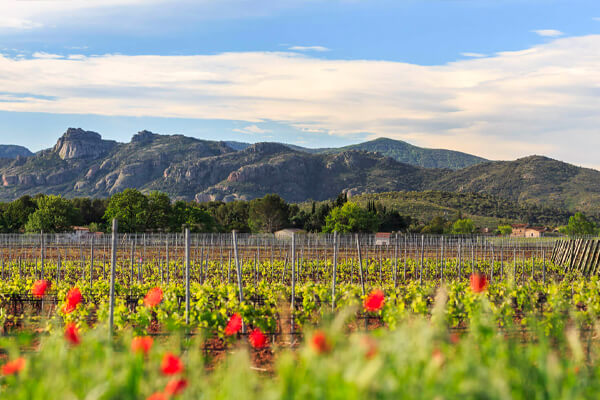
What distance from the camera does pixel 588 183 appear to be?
4564 inches

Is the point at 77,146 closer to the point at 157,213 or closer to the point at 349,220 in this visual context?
the point at 157,213

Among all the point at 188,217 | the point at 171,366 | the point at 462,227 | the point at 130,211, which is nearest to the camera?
the point at 171,366

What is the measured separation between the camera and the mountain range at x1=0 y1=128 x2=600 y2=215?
456 ft

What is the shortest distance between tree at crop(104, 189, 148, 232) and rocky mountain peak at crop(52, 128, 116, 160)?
14130 cm

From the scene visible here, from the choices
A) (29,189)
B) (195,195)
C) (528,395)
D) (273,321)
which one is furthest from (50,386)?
(29,189)

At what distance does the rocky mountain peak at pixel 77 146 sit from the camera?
189m

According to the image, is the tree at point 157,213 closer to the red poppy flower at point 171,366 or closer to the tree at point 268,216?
the tree at point 268,216

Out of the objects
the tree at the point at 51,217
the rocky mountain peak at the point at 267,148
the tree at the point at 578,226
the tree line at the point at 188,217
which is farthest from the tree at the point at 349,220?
the rocky mountain peak at the point at 267,148

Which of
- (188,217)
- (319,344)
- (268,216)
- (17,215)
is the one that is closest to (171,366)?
(319,344)

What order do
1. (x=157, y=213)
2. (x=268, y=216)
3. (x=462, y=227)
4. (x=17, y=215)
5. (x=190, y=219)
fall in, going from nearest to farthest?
(x=157, y=213)
(x=190, y=219)
(x=17, y=215)
(x=462, y=227)
(x=268, y=216)

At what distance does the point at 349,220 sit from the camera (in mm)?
64938

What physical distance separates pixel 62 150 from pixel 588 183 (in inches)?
6164

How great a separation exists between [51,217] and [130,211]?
28.4 feet

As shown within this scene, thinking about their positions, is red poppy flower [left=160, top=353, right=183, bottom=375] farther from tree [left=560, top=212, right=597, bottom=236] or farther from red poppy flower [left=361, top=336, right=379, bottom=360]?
tree [left=560, top=212, right=597, bottom=236]
